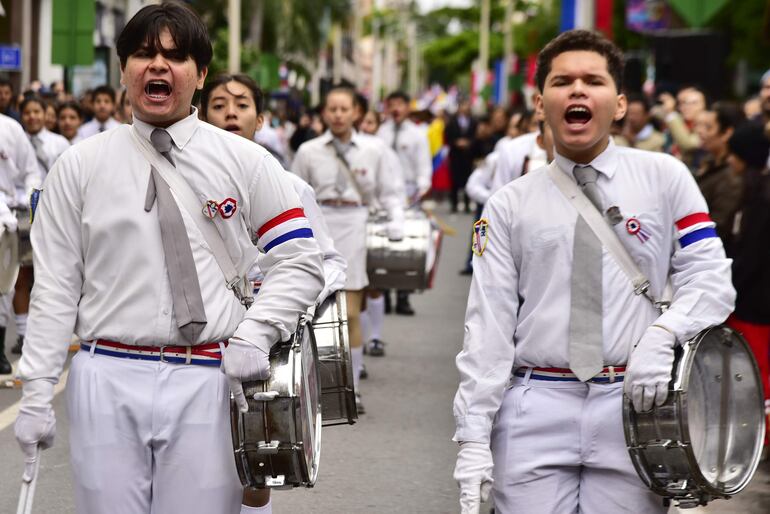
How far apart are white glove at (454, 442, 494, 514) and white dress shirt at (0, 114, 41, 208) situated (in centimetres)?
646

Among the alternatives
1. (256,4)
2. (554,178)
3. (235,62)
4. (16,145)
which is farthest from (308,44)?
(554,178)

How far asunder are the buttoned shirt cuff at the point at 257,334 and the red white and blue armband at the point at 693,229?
3.78ft

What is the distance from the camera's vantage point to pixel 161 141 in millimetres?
3973

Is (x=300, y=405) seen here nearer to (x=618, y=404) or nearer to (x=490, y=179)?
(x=618, y=404)

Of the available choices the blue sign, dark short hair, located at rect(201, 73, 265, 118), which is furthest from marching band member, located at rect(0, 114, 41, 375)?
the blue sign

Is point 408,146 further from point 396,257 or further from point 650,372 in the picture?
point 650,372

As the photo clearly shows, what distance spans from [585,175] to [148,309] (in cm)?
126

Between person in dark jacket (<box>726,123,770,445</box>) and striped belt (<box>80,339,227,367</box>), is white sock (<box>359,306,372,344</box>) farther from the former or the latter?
striped belt (<box>80,339,227,367</box>)

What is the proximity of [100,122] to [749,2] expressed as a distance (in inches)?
984

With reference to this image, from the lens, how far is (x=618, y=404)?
397cm

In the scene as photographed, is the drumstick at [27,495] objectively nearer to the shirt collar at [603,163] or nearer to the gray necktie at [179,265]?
the gray necktie at [179,265]

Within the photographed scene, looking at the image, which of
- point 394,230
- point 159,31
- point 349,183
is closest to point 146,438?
point 159,31

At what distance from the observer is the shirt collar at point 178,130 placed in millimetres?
4000

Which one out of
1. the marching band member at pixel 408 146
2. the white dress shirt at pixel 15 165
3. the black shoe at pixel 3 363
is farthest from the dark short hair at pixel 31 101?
the marching band member at pixel 408 146
